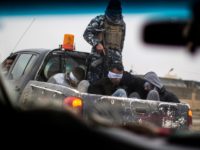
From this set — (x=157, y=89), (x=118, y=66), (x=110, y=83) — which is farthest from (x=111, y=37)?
(x=157, y=89)

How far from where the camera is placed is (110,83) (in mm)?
7676

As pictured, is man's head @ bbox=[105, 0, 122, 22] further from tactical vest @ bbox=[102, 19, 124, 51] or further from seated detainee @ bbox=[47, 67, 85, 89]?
seated detainee @ bbox=[47, 67, 85, 89]

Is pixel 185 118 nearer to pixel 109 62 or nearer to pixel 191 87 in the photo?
pixel 109 62

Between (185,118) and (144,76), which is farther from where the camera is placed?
(144,76)

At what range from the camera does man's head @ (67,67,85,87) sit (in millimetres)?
6949

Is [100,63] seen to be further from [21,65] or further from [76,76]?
[21,65]

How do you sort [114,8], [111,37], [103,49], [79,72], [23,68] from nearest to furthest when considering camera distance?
[114,8], [23,68], [79,72], [111,37], [103,49]

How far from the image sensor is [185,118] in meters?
6.63

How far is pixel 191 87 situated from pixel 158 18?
22.9 m

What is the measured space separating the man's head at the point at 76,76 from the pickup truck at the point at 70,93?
111 millimetres

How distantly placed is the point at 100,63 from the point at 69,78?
117 centimetres

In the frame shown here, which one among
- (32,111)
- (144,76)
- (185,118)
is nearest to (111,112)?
(32,111)

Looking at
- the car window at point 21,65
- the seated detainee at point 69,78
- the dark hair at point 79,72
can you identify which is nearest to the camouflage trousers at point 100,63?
the dark hair at point 79,72

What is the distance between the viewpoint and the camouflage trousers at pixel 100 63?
7.82 m
